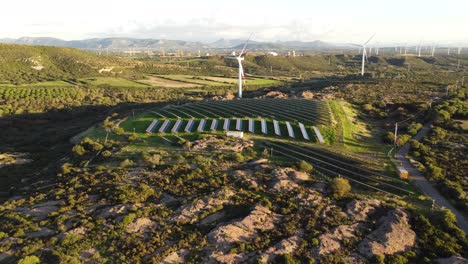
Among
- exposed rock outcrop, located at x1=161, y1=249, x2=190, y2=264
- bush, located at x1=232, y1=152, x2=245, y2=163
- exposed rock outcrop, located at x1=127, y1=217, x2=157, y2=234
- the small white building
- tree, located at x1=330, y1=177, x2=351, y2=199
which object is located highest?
the small white building

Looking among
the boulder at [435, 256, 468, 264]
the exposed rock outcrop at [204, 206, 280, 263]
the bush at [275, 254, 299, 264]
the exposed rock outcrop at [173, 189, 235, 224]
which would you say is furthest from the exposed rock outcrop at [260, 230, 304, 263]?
the boulder at [435, 256, 468, 264]

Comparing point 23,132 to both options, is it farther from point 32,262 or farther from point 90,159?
point 32,262

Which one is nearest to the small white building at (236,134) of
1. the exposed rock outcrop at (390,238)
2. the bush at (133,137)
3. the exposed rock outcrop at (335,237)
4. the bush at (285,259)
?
the bush at (133,137)

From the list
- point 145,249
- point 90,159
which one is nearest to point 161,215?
point 145,249

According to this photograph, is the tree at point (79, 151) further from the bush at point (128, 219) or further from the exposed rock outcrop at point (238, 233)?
the exposed rock outcrop at point (238, 233)

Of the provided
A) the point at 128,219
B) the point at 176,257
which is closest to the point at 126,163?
the point at 128,219

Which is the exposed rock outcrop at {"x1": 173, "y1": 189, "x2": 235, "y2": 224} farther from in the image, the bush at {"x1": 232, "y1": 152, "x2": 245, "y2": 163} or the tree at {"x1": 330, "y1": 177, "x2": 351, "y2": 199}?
the tree at {"x1": 330, "y1": 177, "x2": 351, "y2": 199}

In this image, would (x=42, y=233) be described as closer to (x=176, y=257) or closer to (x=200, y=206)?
(x=176, y=257)
